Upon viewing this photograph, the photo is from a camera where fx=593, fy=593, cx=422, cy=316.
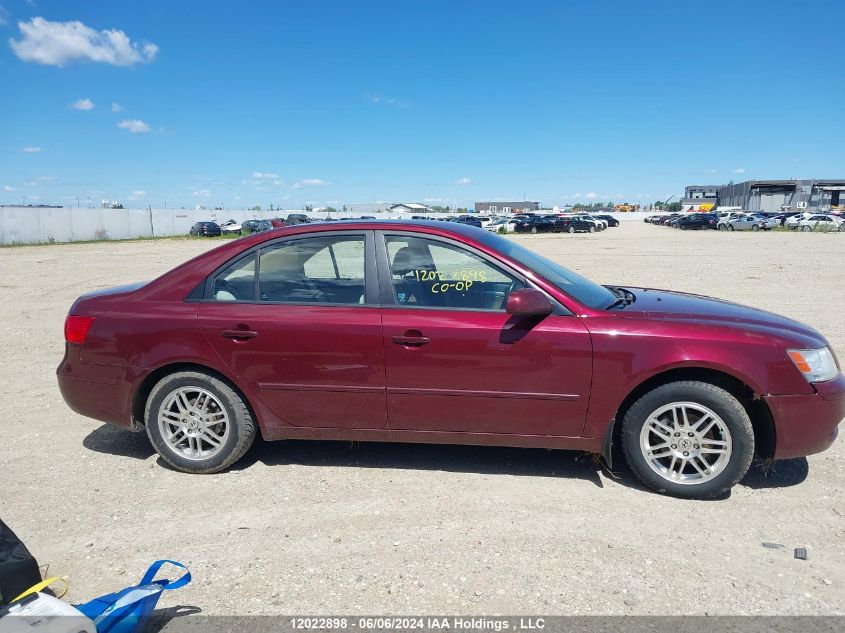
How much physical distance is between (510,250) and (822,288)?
1153 centimetres

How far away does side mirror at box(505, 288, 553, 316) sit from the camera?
138 inches

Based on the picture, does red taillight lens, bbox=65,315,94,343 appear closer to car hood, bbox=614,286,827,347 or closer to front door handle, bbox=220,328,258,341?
front door handle, bbox=220,328,258,341

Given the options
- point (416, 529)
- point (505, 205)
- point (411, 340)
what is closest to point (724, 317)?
point (411, 340)

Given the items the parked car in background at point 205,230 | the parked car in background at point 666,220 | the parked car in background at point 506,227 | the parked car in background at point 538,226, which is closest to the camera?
the parked car in background at point 538,226

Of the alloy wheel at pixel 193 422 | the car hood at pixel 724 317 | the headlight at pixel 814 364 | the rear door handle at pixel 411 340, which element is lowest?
the alloy wheel at pixel 193 422

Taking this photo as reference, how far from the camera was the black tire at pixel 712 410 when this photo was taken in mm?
3498

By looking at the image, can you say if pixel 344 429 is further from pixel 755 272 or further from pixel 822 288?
pixel 755 272

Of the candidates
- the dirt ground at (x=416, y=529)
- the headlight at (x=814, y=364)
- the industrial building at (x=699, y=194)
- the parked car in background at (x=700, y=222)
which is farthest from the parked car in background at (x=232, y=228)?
the industrial building at (x=699, y=194)

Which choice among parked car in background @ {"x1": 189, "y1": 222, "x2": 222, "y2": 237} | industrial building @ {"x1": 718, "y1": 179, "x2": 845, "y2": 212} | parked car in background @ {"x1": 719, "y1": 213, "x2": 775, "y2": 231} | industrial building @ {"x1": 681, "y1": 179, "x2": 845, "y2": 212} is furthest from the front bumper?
industrial building @ {"x1": 718, "y1": 179, "x2": 845, "y2": 212}

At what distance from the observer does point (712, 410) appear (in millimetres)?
3527

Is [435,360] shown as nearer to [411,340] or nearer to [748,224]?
[411,340]

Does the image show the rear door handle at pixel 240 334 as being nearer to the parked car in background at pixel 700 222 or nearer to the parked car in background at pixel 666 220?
the parked car in background at pixel 700 222

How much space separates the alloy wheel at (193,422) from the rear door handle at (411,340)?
131 centimetres

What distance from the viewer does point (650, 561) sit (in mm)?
3029
